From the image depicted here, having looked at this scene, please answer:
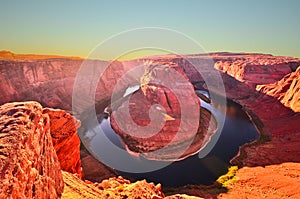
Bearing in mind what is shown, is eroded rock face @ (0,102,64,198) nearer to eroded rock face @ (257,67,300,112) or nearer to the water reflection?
the water reflection

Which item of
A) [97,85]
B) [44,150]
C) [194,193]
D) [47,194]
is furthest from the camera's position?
[97,85]

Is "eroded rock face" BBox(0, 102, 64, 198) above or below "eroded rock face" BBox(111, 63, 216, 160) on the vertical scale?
above

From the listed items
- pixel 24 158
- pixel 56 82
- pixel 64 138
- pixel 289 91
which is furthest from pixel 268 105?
pixel 24 158

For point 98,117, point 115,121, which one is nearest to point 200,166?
point 115,121

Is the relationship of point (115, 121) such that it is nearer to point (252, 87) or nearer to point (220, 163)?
point (220, 163)

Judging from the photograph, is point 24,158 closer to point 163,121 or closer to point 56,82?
point 163,121

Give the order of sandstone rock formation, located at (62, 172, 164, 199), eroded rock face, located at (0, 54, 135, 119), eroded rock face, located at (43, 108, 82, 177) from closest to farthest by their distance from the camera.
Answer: sandstone rock formation, located at (62, 172, 164, 199) → eroded rock face, located at (43, 108, 82, 177) → eroded rock face, located at (0, 54, 135, 119)

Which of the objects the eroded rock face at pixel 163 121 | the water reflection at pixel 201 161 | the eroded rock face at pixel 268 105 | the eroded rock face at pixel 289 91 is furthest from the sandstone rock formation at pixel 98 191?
the eroded rock face at pixel 289 91

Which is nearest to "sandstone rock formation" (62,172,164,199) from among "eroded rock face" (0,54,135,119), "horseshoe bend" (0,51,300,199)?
"horseshoe bend" (0,51,300,199)
